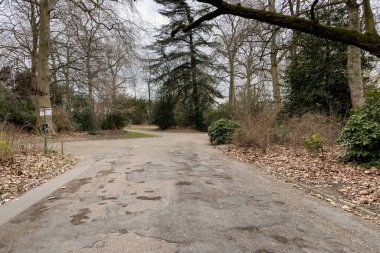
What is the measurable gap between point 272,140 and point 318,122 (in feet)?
7.72

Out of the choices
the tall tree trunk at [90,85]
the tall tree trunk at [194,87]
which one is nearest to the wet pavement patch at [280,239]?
the tall tree trunk at [90,85]

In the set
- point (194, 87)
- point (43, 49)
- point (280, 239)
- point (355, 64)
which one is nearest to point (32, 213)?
point (280, 239)

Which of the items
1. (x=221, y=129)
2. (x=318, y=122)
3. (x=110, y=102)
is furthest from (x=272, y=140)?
(x=110, y=102)

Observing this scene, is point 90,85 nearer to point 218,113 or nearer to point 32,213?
point 218,113

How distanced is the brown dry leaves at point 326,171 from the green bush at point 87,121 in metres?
17.1

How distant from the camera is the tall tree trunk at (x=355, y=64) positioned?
12430 mm

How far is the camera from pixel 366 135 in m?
8.69

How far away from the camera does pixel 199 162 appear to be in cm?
1173

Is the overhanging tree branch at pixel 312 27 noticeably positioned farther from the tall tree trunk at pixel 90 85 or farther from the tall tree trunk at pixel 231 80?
the tall tree trunk at pixel 231 80

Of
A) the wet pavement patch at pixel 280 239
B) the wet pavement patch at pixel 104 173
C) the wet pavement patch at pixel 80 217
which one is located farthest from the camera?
the wet pavement patch at pixel 104 173

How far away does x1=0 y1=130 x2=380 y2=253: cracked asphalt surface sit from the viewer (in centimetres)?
423

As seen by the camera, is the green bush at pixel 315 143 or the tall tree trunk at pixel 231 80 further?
the tall tree trunk at pixel 231 80

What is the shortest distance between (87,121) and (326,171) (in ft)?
73.7

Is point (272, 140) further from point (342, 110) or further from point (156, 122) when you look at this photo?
point (156, 122)
